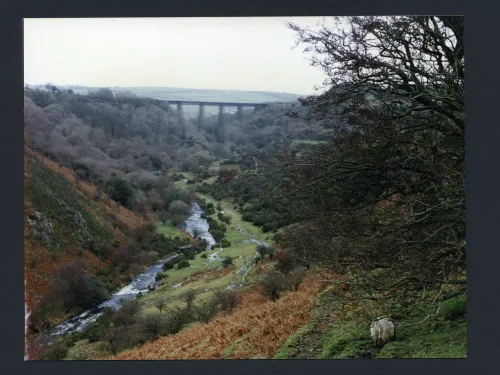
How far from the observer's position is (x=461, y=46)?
6.41m

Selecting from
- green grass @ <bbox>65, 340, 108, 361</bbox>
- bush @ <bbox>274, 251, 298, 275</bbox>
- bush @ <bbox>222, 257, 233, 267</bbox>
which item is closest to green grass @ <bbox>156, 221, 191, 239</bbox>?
bush @ <bbox>222, 257, 233, 267</bbox>

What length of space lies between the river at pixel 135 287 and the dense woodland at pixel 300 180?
0.28 feet

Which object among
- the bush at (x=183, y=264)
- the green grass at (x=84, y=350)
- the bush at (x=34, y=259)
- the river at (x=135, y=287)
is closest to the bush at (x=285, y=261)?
the river at (x=135, y=287)

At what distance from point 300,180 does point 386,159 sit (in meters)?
1.03

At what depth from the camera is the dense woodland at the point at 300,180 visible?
627cm

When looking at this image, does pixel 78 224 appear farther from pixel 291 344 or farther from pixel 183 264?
pixel 291 344

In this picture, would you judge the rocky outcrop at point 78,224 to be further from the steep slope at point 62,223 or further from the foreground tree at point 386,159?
the foreground tree at point 386,159

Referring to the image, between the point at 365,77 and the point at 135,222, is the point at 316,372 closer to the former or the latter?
the point at 135,222

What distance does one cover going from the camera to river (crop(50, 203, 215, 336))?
627cm

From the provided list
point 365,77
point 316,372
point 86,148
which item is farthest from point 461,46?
point 86,148

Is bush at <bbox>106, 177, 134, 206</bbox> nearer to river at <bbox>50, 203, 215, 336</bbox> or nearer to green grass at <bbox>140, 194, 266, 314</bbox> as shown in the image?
green grass at <bbox>140, 194, 266, 314</bbox>

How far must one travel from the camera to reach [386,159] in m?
6.58

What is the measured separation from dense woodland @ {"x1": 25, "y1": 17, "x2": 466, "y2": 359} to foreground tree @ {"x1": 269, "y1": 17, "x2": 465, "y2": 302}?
Result: 0.05ft

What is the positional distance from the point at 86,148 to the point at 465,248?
4.46 m
